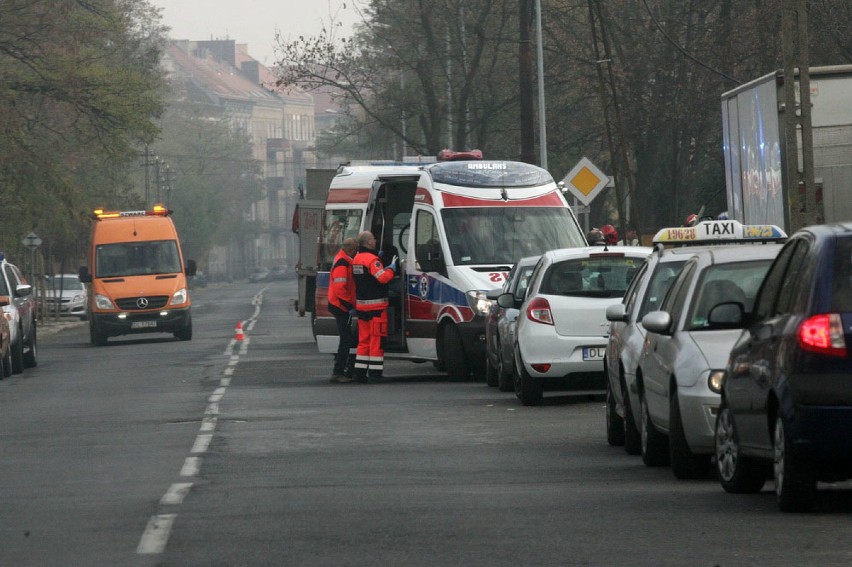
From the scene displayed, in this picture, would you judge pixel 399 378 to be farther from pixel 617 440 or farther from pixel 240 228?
pixel 240 228

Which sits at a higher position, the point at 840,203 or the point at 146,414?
the point at 840,203

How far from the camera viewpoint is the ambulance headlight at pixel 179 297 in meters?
39.8

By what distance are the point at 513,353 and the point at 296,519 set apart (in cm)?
984

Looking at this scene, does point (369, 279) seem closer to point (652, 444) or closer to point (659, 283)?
point (659, 283)

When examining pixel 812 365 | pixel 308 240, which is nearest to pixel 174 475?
pixel 812 365

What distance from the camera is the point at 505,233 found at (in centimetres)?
2356

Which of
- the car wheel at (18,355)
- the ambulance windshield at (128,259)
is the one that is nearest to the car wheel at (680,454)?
the car wheel at (18,355)

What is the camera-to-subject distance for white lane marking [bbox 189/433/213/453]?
1441cm

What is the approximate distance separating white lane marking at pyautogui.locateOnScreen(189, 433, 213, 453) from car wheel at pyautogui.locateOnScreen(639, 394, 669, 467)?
3.59 m

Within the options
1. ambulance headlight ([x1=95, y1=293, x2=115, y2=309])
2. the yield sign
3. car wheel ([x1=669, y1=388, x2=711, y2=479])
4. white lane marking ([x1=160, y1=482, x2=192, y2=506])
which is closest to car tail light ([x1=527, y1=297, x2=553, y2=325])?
car wheel ([x1=669, y1=388, x2=711, y2=479])

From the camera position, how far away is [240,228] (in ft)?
541

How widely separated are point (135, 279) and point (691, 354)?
29.8 meters

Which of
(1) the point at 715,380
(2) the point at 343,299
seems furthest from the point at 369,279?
(1) the point at 715,380

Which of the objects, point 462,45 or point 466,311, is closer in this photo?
point 466,311
